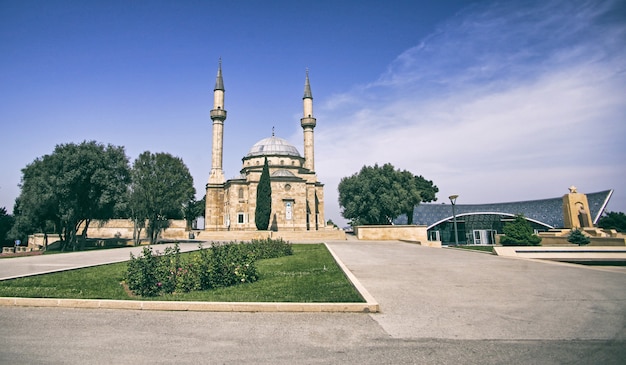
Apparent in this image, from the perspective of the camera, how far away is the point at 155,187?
36.3m

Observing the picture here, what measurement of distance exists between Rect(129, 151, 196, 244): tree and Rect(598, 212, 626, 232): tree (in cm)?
5903

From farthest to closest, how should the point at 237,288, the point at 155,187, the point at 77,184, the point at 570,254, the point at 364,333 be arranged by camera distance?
the point at 155,187 < the point at 77,184 < the point at 570,254 < the point at 237,288 < the point at 364,333

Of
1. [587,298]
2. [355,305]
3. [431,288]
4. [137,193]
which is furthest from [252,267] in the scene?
[137,193]

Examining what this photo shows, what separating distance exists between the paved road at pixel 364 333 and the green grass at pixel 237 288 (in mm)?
843

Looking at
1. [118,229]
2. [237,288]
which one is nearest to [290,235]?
[118,229]

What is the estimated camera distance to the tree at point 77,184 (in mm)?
27000

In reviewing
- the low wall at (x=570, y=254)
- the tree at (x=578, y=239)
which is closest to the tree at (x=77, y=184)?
the low wall at (x=570, y=254)

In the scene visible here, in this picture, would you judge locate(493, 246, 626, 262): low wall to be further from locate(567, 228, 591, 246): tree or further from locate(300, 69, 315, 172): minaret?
locate(300, 69, 315, 172): minaret

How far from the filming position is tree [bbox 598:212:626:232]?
47.7 m

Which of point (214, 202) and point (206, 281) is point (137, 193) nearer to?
point (214, 202)

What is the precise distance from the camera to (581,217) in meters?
37.7

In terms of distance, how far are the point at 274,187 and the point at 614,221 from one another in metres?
50.2

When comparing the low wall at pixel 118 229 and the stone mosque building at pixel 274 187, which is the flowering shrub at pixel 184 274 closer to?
the stone mosque building at pixel 274 187

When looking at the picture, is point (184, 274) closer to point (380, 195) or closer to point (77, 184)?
point (77, 184)
